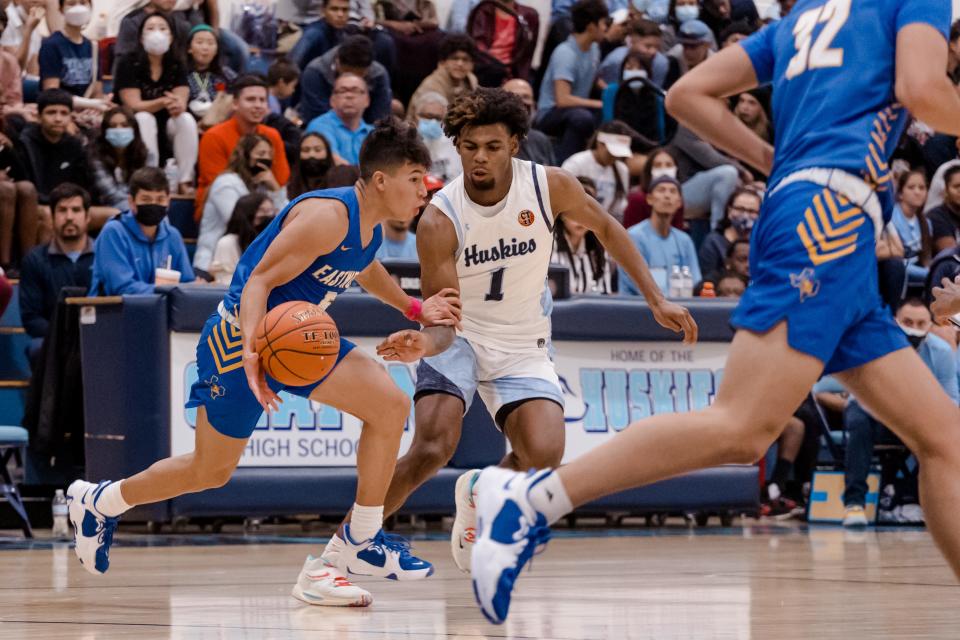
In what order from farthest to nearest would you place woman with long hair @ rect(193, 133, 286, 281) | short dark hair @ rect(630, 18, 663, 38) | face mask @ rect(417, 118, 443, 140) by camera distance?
short dark hair @ rect(630, 18, 663, 38) → face mask @ rect(417, 118, 443, 140) → woman with long hair @ rect(193, 133, 286, 281)

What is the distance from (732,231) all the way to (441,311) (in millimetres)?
7821

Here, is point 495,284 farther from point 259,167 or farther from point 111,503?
point 259,167

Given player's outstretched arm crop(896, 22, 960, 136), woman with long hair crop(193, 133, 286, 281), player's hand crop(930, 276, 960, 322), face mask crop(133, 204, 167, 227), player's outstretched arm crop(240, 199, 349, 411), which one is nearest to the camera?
player's outstretched arm crop(896, 22, 960, 136)

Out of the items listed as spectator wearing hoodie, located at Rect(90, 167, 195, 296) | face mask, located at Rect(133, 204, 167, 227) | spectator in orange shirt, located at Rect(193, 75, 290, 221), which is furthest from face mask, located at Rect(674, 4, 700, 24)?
face mask, located at Rect(133, 204, 167, 227)

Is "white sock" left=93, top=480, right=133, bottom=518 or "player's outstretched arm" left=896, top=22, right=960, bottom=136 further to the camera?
"white sock" left=93, top=480, right=133, bottom=518

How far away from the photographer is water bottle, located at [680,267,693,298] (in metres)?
11.6

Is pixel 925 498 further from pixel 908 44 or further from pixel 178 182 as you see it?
pixel 178 182

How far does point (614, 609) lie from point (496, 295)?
1.47m

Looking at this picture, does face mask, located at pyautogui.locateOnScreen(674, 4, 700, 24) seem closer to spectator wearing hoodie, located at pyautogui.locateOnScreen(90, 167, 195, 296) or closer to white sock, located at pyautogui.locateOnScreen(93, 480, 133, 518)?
spectator wearing hoodie, located at pyautogui.locateOnScreen(90, 167, 195, 296)

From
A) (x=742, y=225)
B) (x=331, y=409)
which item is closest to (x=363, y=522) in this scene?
(x=331, y=409)

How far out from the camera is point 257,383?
17.2ft

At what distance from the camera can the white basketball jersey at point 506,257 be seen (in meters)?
6.34

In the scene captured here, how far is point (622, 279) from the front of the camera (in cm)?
1148

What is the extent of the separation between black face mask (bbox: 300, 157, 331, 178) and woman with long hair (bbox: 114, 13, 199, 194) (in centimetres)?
142
